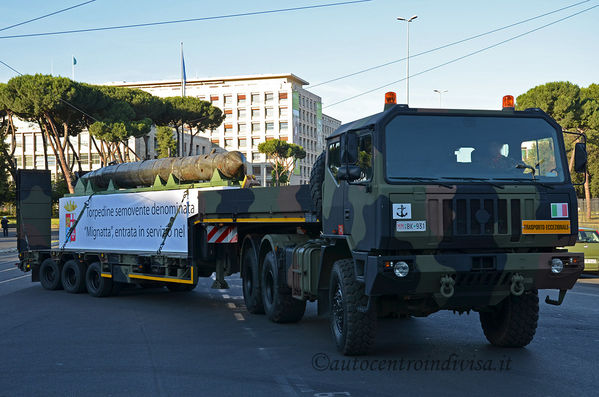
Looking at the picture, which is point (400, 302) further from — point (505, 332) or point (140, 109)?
point (140, 109)

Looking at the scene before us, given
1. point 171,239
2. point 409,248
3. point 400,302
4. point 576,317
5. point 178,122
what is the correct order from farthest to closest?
Result: point 178,122 → point 171,239 → point 576,317 → point 400,302 → point 409,248

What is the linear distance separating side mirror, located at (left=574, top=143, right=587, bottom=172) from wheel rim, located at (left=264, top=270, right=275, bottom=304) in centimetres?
493

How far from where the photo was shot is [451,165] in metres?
7.95

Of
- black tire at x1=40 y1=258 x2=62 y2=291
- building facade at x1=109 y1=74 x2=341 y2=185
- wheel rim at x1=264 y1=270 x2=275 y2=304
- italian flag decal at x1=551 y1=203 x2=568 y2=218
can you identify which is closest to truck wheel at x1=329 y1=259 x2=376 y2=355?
italian flag decal at x1=551 y1=203 x2=568 y2=218

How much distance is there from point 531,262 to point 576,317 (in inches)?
171

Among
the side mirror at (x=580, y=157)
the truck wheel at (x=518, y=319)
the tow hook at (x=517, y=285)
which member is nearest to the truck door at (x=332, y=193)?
the tow hook at (x=517, y=285)

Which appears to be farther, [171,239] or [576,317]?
[171,239]

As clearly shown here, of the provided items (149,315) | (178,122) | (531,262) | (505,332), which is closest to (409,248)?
(531,262)

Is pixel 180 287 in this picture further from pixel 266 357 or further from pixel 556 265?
pixel 556 265

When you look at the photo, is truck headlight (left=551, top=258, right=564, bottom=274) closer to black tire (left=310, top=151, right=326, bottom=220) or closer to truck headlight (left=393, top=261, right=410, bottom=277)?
truck headlight (left=393, top=261, right=410, bottom=277)

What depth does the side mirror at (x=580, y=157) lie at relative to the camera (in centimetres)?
819

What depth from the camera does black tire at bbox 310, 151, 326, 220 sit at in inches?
387

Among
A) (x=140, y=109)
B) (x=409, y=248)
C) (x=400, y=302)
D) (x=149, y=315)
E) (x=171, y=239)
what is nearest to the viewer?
(x=409, y=248)

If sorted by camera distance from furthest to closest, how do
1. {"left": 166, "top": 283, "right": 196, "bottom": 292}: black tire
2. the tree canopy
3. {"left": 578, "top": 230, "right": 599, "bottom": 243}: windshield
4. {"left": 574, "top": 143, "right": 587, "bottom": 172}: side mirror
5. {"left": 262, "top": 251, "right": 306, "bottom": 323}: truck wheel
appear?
the tree canopy < {"left": 578, "top": 230, "right": 599, "bottom": 243}: windshield < {"left": 166, "top": 283, "right": 196, "bottom": 292}: black tire < {"left": 262, "top": 251, "right": 306, "bottom": 323}: truck wheel < {"left": 574, "top": 143, "right": 587, "bottom": 172}: side mirror
